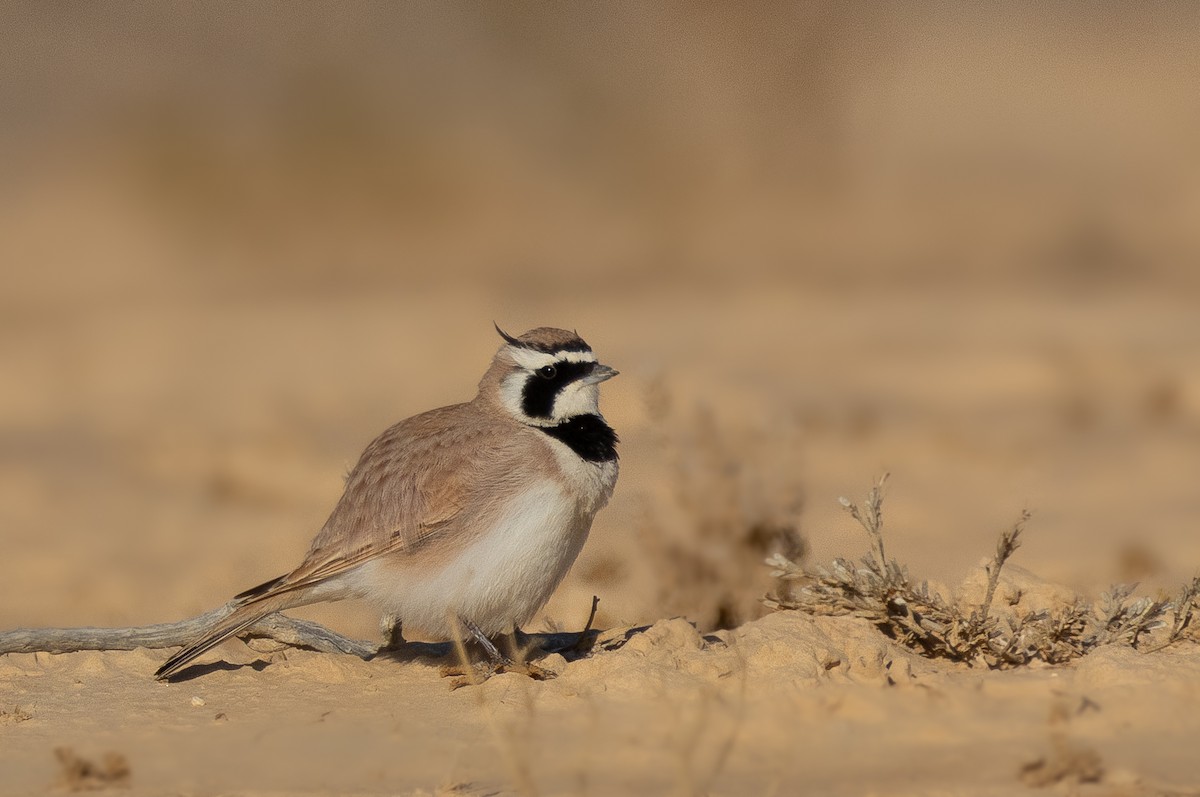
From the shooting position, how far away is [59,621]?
9.32 m

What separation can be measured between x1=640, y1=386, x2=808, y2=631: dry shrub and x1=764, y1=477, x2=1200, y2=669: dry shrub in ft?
5.24

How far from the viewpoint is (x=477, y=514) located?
595cm

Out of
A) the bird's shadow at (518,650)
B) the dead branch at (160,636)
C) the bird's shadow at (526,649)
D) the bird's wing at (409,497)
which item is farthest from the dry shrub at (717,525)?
the dead branch at (160,636)

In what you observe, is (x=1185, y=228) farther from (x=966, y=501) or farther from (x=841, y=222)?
(x=966, y=501)

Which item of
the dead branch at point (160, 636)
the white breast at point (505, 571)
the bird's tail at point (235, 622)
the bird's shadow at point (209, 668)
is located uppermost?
the white breast at point (505, 571)

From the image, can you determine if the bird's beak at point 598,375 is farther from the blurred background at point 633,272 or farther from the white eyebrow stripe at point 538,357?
the blurred background at point 633,272

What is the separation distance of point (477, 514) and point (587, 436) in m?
0.57

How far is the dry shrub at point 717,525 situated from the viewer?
7891mm

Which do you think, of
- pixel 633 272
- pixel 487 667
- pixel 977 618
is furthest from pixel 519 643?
pixel 633 272

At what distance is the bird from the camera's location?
590cm

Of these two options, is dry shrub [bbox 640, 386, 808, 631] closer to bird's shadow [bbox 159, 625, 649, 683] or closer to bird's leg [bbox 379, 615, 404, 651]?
bird's shadow [bbox 159, 625, 649, 683]

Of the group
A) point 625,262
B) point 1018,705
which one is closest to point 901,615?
point 1018,705

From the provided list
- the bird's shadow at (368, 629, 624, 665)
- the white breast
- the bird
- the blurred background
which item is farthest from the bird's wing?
the blurred background

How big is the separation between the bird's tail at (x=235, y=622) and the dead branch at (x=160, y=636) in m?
0.17
